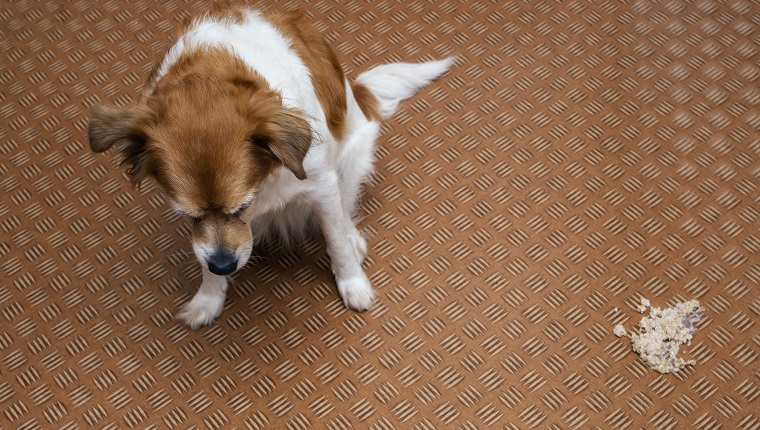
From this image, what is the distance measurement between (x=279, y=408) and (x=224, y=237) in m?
0.68

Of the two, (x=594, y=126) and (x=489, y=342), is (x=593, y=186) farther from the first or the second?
(x=489, y=342)

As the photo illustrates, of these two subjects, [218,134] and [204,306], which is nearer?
[218,134]

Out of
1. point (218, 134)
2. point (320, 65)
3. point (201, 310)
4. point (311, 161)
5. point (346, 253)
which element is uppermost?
point (218, 134)

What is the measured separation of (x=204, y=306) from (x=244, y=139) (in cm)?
90

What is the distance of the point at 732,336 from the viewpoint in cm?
267

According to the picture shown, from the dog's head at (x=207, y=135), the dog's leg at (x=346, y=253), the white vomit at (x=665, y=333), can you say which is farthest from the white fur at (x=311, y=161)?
the white vomit at (x=665, y=333)

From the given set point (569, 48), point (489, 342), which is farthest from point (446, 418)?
point (569, 48)

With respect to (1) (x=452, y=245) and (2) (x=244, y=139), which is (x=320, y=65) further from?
(1) (x=452, y=245)

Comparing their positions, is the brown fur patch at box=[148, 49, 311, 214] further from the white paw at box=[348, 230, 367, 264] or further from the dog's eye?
the white paw at box=[348, 230, 367, 264]

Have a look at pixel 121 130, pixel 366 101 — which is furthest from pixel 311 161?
pixel 366 101

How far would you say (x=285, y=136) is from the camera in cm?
207

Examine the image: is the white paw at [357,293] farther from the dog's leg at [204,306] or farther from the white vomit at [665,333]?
the white vomit at [665,333]

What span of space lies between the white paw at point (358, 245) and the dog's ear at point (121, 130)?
92cm

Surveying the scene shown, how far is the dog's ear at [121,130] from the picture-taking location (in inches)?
80.4
